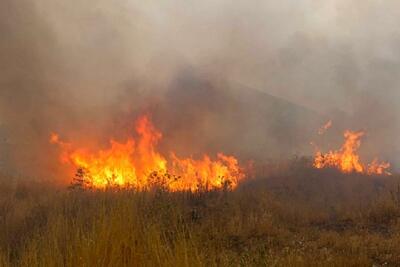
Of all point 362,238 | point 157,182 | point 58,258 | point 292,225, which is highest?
point 157,182

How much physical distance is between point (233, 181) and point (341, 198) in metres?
2.80

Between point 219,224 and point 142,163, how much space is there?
5171 millimetres

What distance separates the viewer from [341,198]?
440 inches

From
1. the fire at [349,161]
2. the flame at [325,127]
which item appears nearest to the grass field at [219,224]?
the fire at [349,161]

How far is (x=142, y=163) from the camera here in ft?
41.5

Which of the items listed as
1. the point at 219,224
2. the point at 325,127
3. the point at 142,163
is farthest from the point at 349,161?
the point at 219,224

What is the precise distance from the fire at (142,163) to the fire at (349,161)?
2.49 m

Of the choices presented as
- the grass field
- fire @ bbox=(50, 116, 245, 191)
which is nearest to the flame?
fire @ bbox=(50, 116, 245, 191)

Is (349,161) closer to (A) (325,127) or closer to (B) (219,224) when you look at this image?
(A) (325,127)

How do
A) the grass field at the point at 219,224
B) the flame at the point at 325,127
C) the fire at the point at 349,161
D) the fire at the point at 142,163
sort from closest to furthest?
the grass field at the point at 219,224 < the fire at the point at 142,163 < the fire at the point at 349,161 < the flame at the point at 325,127

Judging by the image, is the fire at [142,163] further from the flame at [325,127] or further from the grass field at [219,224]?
the flame at [325,127]

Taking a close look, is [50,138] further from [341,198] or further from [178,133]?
[341,198]

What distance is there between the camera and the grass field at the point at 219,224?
12.4ft

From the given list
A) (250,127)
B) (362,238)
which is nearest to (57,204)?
(362,238)
